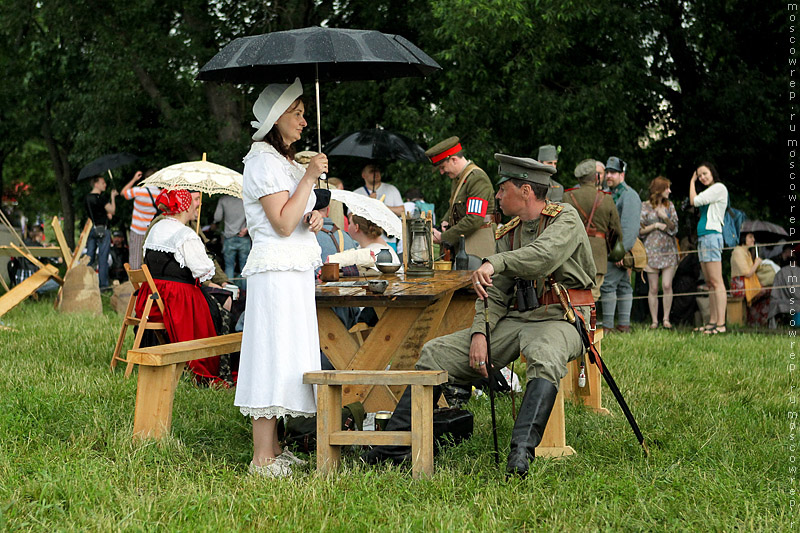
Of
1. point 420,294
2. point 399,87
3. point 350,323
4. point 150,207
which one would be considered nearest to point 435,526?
point 420,294

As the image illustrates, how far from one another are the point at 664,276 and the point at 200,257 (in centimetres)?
649

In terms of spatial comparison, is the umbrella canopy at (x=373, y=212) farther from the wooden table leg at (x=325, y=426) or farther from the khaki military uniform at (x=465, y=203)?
the wooden table leg at (x=325, y=426)

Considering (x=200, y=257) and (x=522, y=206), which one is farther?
(x=200, y=257)

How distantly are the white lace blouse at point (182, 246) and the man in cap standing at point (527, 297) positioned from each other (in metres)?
2.87

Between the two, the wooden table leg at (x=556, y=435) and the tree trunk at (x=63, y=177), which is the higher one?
the tree trunk at (x=63, y=177)

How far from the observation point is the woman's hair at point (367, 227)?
7.30 meters

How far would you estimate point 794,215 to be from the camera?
15.0 metres

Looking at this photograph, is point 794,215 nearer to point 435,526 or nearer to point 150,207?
point 150,207

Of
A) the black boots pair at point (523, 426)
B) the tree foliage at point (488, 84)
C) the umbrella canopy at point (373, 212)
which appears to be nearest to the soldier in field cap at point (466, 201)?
the umbrella canopy at point (373, 212)

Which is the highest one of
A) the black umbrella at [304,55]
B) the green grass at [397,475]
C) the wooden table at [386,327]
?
the black umbrella at [304,55]

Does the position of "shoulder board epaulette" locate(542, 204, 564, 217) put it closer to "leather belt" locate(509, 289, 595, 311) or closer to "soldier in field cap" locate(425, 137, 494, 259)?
"leather belt" locate(509, 289, 595, 311)

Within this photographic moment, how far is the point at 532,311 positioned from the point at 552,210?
1.88 ft

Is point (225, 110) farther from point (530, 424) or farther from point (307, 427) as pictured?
point (530, 424)

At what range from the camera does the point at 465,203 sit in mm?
7887
